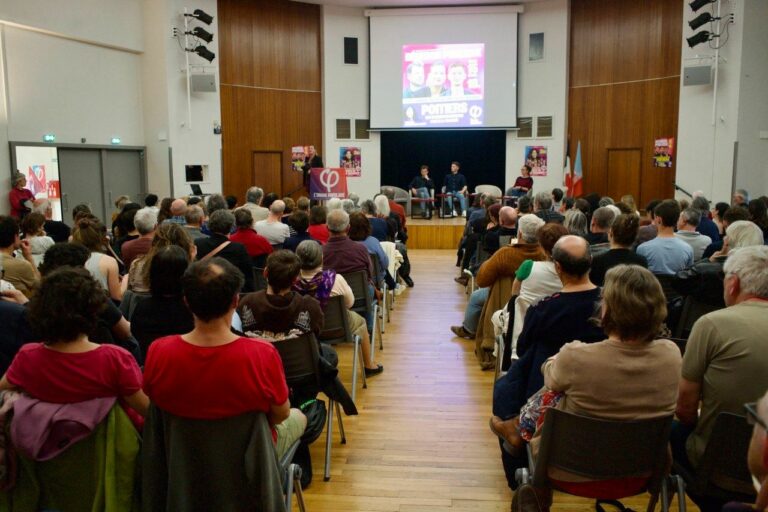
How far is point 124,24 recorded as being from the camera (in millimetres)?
12734

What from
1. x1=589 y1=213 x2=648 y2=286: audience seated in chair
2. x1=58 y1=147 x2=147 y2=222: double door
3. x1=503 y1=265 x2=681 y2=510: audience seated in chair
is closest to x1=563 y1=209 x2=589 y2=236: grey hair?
x1=589 y1=213 x2=648 y2=286: audience seated in chair

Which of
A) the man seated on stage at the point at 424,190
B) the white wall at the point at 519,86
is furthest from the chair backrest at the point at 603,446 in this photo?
the white wall at the point at 519,86

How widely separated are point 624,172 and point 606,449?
1374 centimetres

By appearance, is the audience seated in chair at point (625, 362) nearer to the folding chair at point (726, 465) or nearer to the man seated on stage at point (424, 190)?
the folding chair at point (726, 465)

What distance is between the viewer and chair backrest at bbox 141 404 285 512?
2.24 m

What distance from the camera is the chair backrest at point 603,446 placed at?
2.30m

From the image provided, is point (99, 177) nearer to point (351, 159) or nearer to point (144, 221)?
point (351, 159)

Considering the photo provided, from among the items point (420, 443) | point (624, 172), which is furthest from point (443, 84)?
point (420, 443)

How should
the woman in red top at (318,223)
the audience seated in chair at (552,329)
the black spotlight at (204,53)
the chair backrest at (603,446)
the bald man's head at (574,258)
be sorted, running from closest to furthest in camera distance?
1. the chair backrest at (603,446)
2. the audience seated in chair at (552,329)
3. the bald man's head at (574,258)
4. the woman in red top at (318,223)
5. the black spotlight at (204,53)

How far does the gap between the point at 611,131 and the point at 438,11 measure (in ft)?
16.8

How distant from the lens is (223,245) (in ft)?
16.4

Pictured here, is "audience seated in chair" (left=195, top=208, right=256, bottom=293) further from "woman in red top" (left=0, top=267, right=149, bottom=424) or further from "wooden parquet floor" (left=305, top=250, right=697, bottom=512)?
"woman in red top" (left=0, top=267, right=149, bottom=424)

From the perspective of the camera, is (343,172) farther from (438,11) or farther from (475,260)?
(438,11)

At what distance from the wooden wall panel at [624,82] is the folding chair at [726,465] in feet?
41.9
